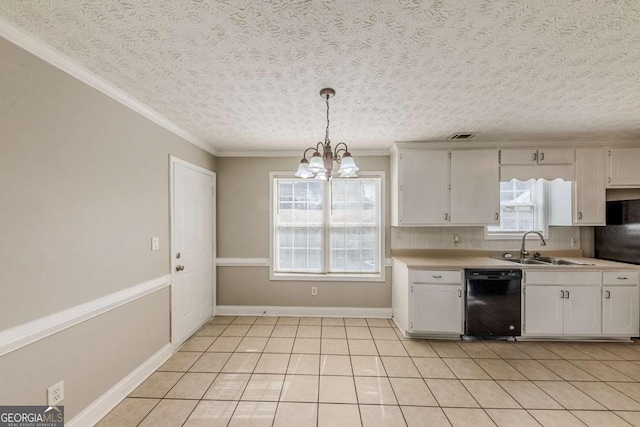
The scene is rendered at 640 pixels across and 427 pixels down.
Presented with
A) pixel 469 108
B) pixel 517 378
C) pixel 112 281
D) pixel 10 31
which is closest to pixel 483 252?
pixel 517 378

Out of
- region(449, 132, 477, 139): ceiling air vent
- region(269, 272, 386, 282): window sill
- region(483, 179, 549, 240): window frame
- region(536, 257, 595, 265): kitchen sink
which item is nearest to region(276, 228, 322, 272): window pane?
region(269, 272, 386, 282): window sill

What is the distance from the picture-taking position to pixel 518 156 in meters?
3.31

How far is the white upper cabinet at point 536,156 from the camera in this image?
3.27 m

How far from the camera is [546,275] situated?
9.84 ft

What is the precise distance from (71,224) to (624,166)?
5.64m

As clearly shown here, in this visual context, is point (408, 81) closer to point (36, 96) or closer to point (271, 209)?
point (36, 96)

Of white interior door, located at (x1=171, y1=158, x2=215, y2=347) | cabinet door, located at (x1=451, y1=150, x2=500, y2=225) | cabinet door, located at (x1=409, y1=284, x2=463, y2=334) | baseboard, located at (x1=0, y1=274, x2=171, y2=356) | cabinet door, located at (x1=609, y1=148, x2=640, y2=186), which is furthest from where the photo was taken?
cabinet door, located at (x1=451, y1=150, x2=500, y2=225)

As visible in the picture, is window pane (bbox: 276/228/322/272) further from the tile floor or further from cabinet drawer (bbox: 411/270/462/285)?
cabinet drawer (bbox: 411/270/462/285)

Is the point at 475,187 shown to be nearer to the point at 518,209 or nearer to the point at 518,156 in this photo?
the point at 518,156

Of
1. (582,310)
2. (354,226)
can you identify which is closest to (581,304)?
(582,310)

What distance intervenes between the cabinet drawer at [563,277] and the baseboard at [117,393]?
4041mm

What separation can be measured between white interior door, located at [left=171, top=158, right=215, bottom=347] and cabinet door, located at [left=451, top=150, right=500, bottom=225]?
328 cm

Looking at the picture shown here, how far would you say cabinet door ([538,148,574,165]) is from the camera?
327 centimetres

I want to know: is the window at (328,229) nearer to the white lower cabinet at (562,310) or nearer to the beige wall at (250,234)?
the beige wall at (250,234)
